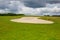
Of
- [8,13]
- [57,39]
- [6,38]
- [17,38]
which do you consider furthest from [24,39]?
[8,13]

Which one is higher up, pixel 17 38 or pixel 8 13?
pixel 17 38

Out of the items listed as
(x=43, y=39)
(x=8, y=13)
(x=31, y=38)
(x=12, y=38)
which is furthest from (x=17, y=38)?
(x=8, y=13)

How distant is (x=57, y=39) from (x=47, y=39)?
1.27 meters

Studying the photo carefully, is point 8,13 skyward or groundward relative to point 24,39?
groundward

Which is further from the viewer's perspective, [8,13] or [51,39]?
[8,13]

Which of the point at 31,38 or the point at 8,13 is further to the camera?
the point at 8,13

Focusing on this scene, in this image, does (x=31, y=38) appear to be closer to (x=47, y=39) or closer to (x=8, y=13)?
(x=47, y=39)

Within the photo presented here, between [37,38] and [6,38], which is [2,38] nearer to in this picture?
[6,38]

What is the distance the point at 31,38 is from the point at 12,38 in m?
2.39

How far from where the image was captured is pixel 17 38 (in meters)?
18.8

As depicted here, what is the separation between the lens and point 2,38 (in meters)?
18.9

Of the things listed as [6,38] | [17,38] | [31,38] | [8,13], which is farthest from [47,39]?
[8,13]

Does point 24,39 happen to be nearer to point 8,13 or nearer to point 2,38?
point 2,38

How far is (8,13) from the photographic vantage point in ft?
303
